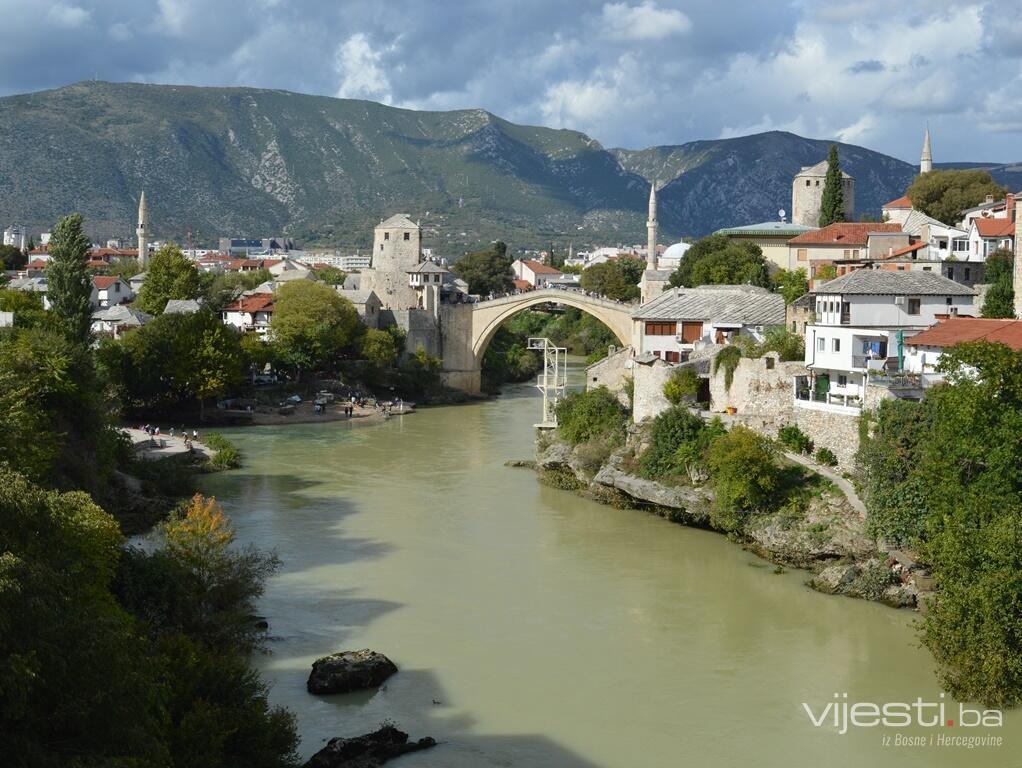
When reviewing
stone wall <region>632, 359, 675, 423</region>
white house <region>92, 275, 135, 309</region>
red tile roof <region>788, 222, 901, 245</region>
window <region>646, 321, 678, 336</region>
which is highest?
red tile roof <region>788, 222, 901, 245</region>

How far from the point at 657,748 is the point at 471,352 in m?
41.0

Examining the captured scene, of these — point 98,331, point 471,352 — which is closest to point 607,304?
point 471,352

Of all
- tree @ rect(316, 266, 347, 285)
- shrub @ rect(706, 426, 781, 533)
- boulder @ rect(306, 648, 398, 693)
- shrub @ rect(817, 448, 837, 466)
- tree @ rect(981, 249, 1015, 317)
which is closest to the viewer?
boulder @ rect(306, 648, 398, 693)

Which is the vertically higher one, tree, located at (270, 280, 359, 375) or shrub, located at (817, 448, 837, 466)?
tree, located at (270, 280, 359, 375)

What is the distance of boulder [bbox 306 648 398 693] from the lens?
16344mm

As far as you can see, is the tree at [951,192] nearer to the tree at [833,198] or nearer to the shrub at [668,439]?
the tree at [833,198]

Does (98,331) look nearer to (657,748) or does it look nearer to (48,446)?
(48,446)

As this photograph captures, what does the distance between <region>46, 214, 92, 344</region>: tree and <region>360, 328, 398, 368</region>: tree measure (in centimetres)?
1229

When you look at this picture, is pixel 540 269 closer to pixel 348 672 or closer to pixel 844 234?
pixel 844 234

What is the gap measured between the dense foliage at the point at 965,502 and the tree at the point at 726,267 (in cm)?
2117

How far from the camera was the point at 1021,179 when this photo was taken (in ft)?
523

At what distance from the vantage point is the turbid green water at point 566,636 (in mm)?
15164

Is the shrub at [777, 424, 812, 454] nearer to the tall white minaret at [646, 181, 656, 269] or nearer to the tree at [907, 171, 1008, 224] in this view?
the tree at [907, 171, 1008, 224]

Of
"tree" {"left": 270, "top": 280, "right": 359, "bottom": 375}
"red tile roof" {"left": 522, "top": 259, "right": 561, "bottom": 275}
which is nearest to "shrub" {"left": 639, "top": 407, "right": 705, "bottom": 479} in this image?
"tree" {"left": 270, "top": 280, "right": 359, "bottom": 375}
